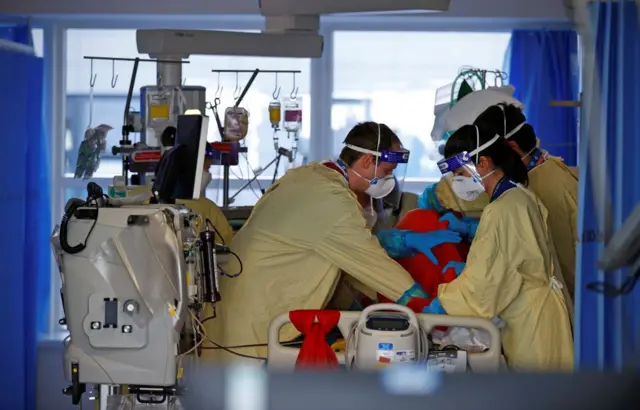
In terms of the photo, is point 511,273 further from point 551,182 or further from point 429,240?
point 551,182

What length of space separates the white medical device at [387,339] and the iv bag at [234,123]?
2.10 metres

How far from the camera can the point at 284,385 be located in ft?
4.01

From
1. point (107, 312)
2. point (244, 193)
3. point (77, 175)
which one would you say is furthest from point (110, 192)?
point (244, 193)

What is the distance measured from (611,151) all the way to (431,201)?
164 centimetres

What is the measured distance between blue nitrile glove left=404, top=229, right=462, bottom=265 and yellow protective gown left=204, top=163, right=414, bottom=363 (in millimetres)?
219

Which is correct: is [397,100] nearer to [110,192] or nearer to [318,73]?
[318,73]

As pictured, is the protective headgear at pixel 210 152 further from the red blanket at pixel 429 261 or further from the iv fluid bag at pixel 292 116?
the red blanket at pixel 429 261

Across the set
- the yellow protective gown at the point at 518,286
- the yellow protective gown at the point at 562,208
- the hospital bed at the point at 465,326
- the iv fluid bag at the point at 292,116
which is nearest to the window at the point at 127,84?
the iv fluid bag at the point at 292,116

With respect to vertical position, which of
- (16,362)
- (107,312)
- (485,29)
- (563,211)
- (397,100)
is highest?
(485,29)

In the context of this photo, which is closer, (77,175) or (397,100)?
(77,175)

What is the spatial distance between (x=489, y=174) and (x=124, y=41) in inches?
152

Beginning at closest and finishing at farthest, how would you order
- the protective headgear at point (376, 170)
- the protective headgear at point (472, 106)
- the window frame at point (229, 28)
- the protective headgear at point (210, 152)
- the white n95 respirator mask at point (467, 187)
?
the white n95 respirator mask at point (467, 187) < the protective headgear at point (376, 170) < the protective headgear at point (472, 106) < the protective headgear at point (210, 152) < the window frame at point (229, 28)

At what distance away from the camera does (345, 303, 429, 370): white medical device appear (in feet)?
9.50

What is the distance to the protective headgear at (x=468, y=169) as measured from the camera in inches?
133
